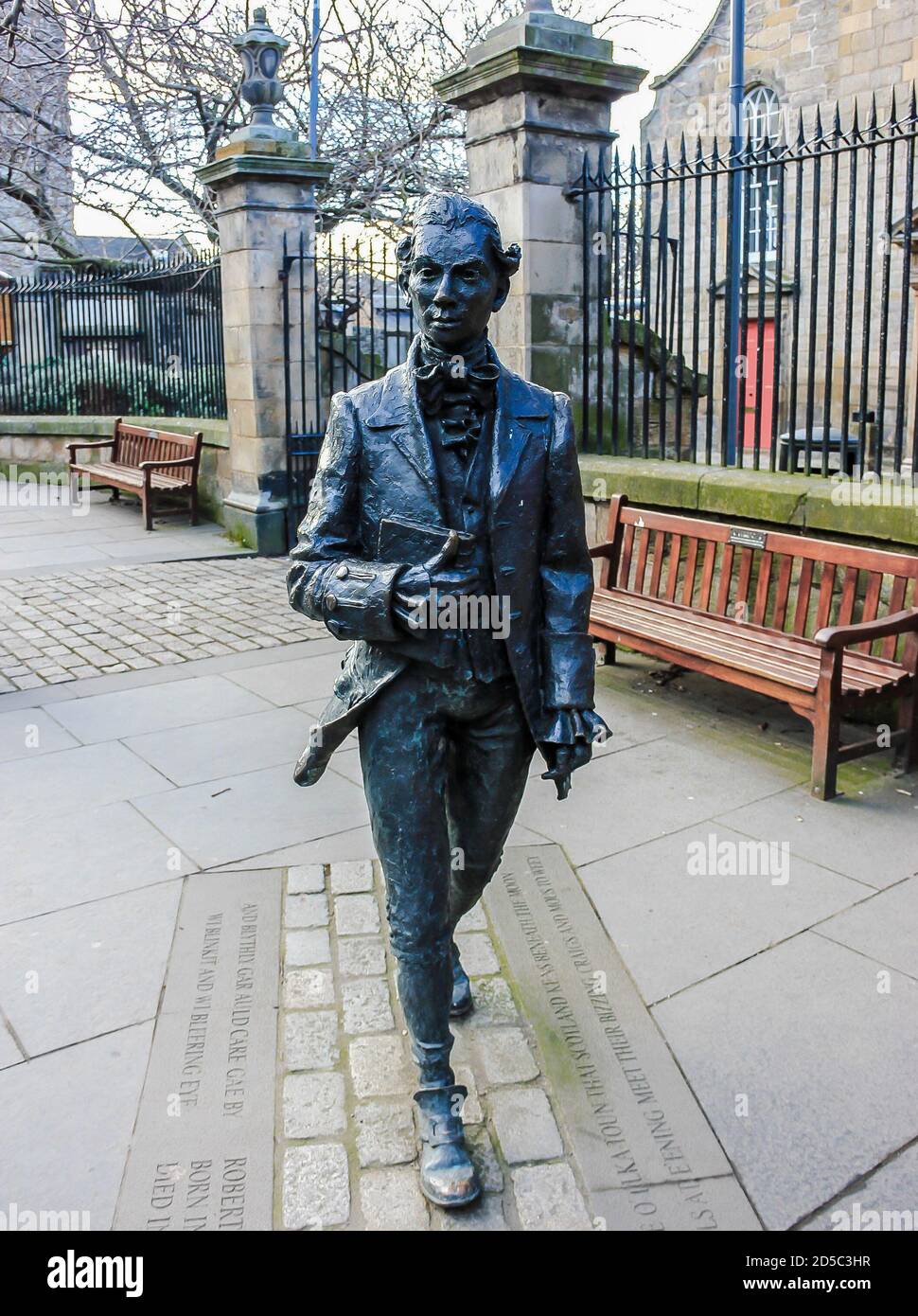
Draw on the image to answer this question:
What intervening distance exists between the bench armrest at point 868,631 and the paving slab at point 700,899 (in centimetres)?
92

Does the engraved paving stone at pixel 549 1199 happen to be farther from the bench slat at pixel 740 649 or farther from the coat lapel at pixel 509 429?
the bench slat at pixel 740 649

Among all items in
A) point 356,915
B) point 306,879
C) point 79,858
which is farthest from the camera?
point 79,858

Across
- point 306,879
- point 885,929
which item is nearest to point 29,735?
point 306,879

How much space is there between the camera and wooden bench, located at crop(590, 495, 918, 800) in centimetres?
494

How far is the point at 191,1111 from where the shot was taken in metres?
2.89

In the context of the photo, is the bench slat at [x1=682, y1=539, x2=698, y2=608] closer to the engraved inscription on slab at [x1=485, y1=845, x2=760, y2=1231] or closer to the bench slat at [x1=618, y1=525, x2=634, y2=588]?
the bench slat at [x1=618, y1=525, x2=634, y2=588]

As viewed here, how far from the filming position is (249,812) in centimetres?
484

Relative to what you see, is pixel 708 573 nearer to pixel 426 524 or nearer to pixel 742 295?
pixel 742 295

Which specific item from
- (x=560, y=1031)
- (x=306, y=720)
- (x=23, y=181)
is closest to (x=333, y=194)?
(x=23, y=181)

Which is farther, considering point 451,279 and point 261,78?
point 261,78

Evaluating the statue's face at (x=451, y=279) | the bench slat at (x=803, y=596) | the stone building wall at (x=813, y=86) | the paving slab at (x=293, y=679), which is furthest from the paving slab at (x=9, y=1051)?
the stone building wall at (x=813, y=86)

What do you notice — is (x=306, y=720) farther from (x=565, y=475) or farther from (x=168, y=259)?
(x=168, y=259)

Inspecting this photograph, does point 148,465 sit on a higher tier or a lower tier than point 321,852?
higher

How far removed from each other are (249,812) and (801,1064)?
257 centimetres
